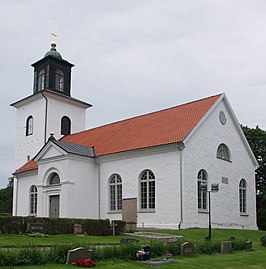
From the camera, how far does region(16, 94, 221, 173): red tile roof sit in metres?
26.8

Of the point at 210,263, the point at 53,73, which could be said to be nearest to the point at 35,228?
the point at 210,263

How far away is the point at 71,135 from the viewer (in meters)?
38.8

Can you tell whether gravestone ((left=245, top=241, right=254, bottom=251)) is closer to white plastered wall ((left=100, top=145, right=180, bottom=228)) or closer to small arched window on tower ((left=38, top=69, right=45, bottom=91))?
white plastered wall ((left=100, top=145, right=180, bottom=228))

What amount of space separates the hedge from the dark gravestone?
166 millimetres

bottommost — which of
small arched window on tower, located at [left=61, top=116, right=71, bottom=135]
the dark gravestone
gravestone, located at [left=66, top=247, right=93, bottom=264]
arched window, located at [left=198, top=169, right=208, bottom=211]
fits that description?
gravestone, located at [left=66, top=247, right=93, bottom=264]

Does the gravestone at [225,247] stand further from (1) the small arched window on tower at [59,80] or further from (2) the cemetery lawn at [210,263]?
(1) the small arched window on tower at [59,80]

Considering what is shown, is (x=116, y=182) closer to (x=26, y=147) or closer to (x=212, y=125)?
(x=212, y=125)

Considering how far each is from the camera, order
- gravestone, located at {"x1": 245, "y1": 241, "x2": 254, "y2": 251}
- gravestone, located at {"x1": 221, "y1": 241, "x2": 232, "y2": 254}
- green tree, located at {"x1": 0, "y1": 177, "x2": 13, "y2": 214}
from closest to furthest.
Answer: gravestone, located at {"x1": 221, "y1": 241, "x2": 232, "y2": 254} < gravestone, located at {"x1": 245, "y1": 241, "x2": 254, "y2": 251} < green tree, located at {"x1": 0, "y1": 177, "x2": 13, "y2": 214}

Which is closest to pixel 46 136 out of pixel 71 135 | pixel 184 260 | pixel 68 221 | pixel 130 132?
pixel 71 135

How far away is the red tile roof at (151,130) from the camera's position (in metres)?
26.8

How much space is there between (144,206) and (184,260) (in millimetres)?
12107

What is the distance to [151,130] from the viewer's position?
95.7ft

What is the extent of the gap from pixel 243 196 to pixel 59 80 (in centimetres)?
1960

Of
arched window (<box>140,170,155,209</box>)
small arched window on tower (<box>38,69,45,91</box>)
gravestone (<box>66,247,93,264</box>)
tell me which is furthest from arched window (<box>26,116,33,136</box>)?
gravestone (<box>66,247,93,264</box>)
